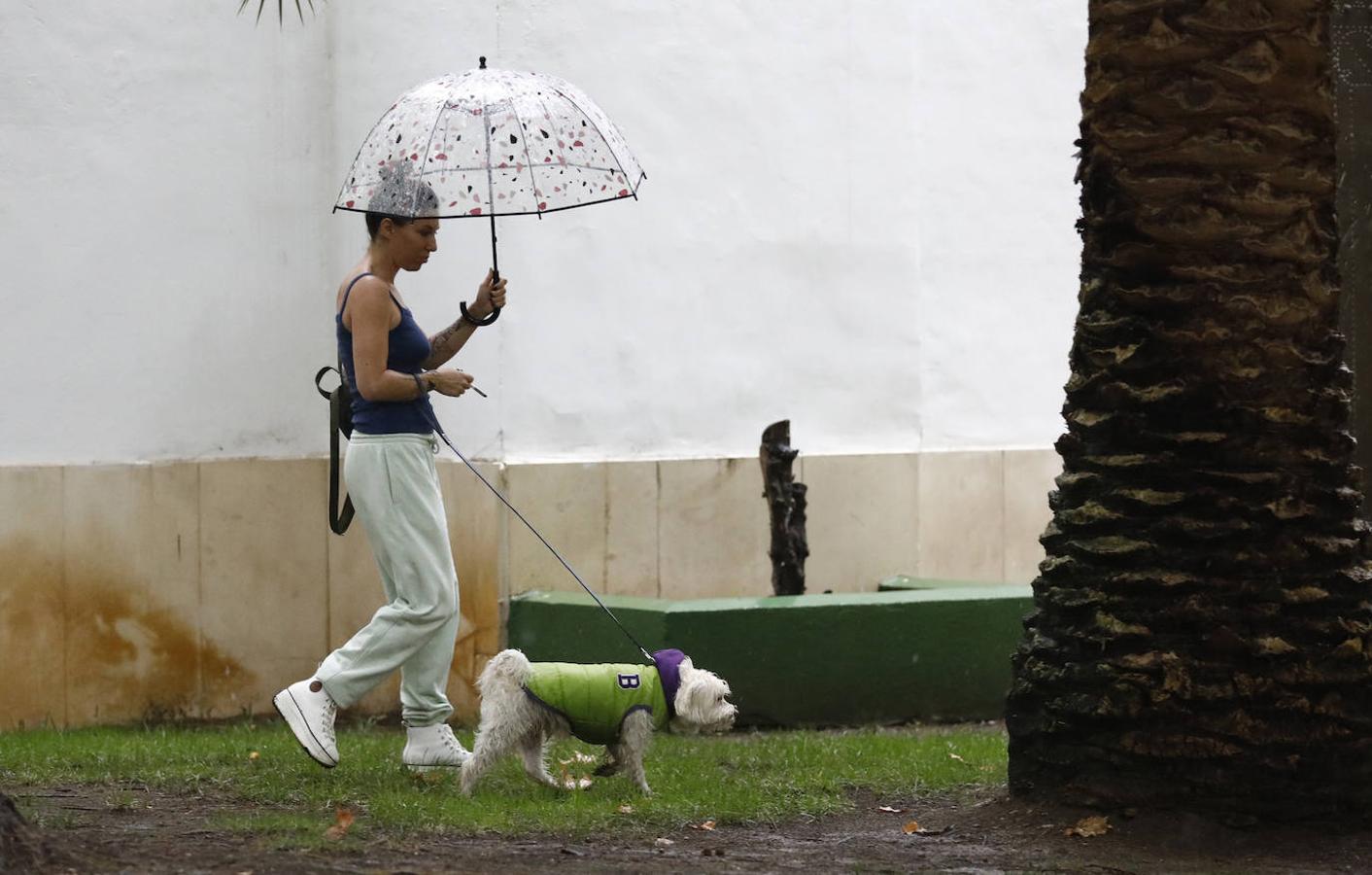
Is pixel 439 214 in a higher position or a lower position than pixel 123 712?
higher

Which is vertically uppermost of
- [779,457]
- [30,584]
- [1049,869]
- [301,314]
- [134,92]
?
[134,92]

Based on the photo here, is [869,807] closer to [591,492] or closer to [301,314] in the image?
[591,492]

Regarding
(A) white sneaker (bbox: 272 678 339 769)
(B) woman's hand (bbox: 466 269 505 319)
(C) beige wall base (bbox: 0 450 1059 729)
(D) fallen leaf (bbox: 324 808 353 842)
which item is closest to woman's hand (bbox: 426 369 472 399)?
(B) woman's hand (bbox: 466 269 505 319)

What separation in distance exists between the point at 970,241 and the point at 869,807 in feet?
15.4

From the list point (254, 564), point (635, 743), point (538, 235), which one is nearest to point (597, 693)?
point (635, 743)

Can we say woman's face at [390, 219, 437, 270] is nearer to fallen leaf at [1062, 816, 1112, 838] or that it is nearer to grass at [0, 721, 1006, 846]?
grass at [0, 721, 1006, 846]

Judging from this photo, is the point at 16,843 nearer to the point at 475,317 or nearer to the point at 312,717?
the point at 312,717

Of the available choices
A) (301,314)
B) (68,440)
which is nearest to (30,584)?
(68,440)

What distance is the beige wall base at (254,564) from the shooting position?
8578 mm

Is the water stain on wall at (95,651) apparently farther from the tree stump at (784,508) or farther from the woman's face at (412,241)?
the woman's face at (412,241)

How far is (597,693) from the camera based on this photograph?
6277 millimetres

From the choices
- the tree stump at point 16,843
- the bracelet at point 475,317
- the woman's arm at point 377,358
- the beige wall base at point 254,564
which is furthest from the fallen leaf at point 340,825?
the beige wall base at point 254,564

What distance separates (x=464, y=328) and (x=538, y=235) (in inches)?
89.9

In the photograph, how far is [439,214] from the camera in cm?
659
